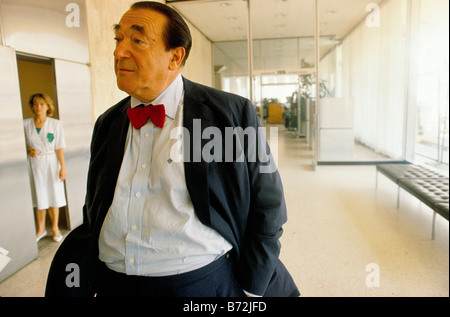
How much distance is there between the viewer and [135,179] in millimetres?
832

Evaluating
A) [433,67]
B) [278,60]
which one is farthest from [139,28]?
[433,67]

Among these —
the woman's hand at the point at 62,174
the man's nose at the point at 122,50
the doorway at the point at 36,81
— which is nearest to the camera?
the man's nose at the point at 122,50

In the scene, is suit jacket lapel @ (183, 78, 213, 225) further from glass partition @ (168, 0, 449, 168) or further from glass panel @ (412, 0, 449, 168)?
Answer: glass panel @ (412, 0, 449, 168)

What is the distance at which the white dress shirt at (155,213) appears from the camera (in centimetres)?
83

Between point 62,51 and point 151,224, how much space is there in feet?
2.04

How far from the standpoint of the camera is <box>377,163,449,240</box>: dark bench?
2905 mm

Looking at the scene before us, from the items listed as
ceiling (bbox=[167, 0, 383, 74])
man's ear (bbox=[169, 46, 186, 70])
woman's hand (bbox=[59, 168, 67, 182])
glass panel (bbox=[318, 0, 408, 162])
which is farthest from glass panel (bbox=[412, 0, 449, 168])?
man's ear (bbox=[169, 46, 186, 70])

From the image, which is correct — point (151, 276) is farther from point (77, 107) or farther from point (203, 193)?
point (77, 107)

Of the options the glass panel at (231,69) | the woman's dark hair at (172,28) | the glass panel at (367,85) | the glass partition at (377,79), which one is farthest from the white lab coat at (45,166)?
the glass panel at (367,85)

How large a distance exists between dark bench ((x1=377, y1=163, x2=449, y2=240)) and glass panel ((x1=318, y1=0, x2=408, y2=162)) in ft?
7.00

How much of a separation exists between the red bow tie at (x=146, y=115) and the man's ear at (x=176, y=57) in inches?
5.0

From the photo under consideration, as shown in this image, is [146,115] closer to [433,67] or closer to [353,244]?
[353,244]

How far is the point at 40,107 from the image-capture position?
5.04ft
